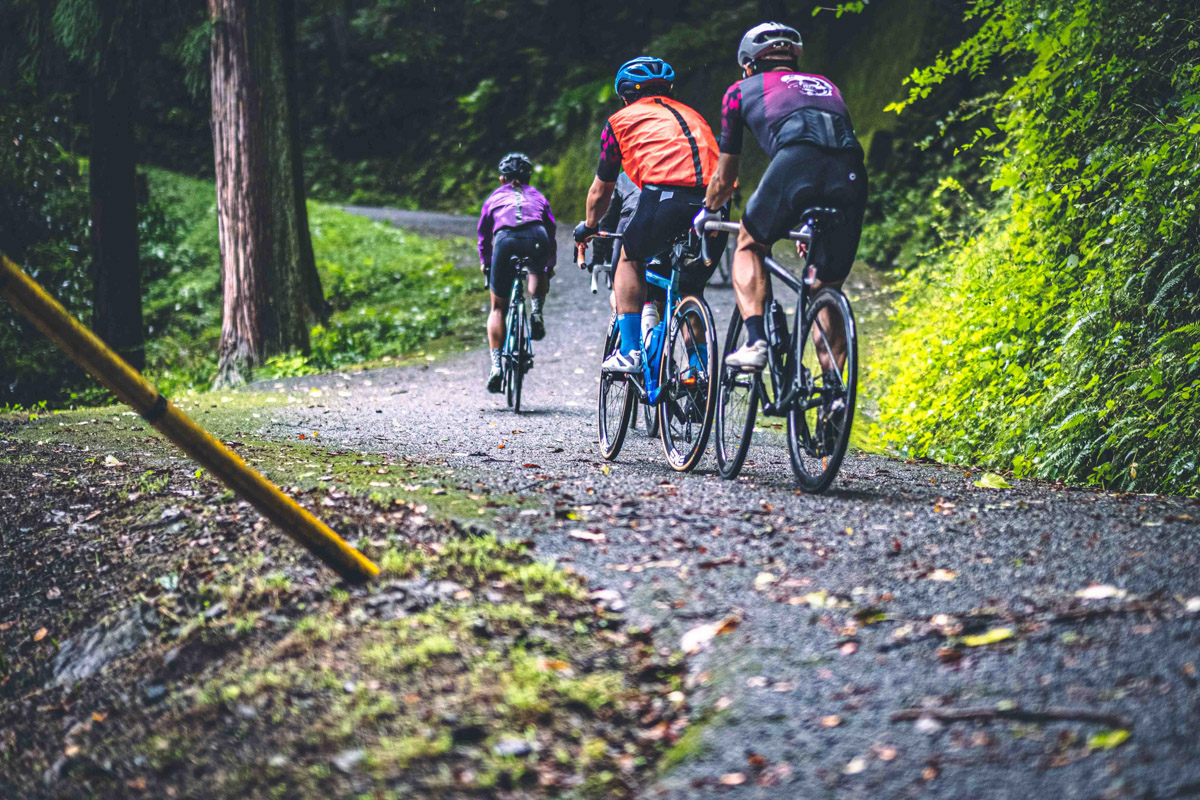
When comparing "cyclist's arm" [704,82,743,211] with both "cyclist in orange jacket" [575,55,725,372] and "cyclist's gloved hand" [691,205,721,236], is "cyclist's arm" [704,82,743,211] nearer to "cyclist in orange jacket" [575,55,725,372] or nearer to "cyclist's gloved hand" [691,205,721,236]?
"cyclist's gloved hand" [691,205,721,236]

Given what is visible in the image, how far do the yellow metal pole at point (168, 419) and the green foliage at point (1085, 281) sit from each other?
4.29m

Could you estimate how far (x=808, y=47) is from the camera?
18.9 m

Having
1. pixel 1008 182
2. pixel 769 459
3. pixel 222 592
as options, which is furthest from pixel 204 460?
pixel 1008 182

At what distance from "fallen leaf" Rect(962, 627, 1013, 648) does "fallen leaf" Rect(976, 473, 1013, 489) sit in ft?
8.00

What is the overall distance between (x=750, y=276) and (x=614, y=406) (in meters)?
1.63

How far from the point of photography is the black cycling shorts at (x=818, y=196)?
15.5ft

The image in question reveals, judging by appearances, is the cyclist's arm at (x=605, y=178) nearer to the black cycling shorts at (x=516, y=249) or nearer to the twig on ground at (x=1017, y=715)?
the black cycling shorts at (x=516, y=249)

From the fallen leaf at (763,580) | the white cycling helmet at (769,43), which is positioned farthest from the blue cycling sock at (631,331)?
the fallen leaf at (763,580)

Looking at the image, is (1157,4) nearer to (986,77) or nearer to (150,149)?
(986,77)

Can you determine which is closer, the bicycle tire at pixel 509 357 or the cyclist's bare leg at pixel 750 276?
the cyclist's bare leg at pixel 750 276

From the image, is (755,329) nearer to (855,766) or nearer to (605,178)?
(605,178)

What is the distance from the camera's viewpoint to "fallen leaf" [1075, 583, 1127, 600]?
325cm

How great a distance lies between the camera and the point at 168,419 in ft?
10.9

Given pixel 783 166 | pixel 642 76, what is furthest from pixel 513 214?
pixel 783 166
